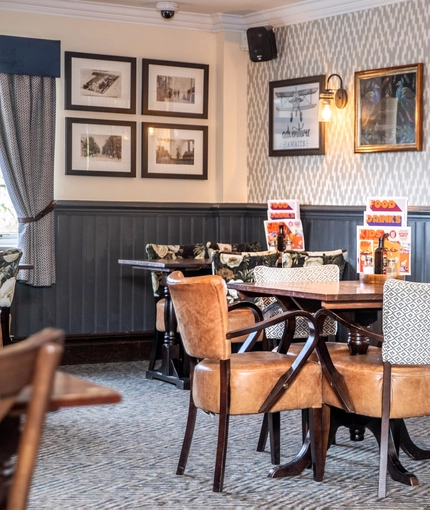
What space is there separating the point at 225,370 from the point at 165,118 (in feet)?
14.7

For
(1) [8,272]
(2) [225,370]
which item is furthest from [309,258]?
(2) [225,370]

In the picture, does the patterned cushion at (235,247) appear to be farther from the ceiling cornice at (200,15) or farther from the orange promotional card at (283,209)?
the ceiling cornice at (200,15)

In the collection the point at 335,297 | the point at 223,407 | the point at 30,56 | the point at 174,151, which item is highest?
the point at 30,56

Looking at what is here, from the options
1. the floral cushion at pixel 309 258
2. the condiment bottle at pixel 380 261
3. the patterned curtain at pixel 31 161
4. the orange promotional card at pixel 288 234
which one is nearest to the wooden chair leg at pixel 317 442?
the condiment bottle at pixel 380 261

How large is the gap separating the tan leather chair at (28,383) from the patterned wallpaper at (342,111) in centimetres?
549

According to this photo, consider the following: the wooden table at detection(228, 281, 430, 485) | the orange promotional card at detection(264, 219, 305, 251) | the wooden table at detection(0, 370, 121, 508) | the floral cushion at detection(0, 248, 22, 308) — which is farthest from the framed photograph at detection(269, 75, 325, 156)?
the wooden table at detection(0, 370, 121, 508)

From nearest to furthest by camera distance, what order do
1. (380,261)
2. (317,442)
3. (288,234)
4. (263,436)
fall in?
(317,442) → (263,436) → (380,261) → (288,234)

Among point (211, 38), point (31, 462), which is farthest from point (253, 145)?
point (31, 462)

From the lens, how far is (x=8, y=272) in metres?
6.30

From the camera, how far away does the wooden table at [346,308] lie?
13.8 feet

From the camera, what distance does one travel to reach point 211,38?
27.1ft

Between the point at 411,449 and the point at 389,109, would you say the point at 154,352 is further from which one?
the point at 411,449

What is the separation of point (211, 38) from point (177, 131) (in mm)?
943

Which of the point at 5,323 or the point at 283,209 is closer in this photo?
the point at 5,323
